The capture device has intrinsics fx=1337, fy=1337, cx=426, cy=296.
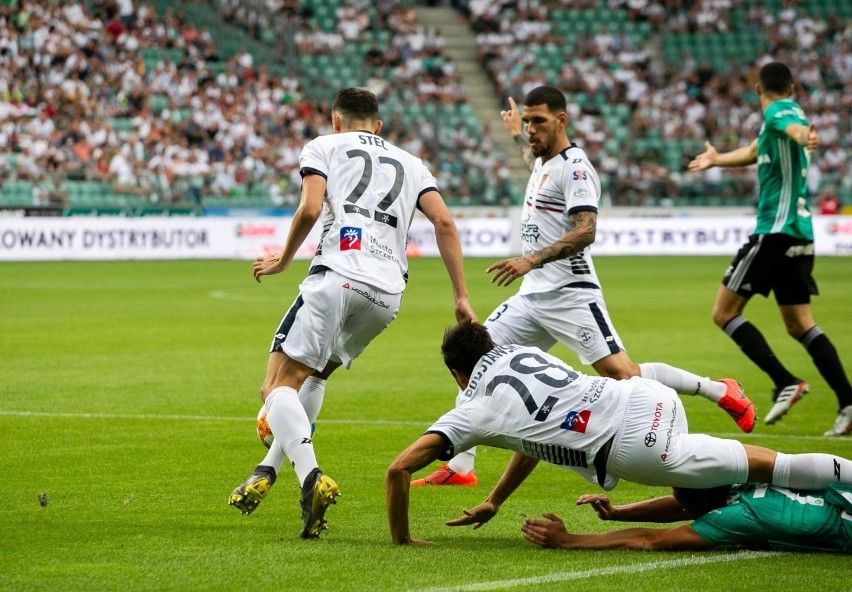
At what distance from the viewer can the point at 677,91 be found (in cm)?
4322

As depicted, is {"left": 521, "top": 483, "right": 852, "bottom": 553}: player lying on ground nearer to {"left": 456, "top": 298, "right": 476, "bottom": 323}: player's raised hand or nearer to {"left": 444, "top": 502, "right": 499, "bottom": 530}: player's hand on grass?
{"left": 444, "top": 502, "right": 499, "bottom": 530}: player's hand on grass

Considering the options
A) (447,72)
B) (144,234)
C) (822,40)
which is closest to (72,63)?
(144,234)

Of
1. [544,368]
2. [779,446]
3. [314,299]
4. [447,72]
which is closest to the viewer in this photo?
[544,368]

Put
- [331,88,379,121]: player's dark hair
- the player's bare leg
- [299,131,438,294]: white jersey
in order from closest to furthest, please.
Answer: [299,131,438,294]: white jersey < [331,88,379,121]: player's dark hair < the player's bare leg

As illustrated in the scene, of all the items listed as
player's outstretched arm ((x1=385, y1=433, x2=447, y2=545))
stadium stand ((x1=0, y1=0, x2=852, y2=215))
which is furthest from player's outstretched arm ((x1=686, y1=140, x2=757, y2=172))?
stadium stand ((x1=0, y1=0, x2=852, y2=215))

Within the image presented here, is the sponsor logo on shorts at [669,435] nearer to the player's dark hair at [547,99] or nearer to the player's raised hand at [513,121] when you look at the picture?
the player's dark hair at [547,99]

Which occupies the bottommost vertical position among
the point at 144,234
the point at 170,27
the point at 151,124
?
the point at 144,234

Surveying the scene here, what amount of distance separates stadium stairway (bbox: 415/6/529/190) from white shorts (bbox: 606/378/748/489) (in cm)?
3403

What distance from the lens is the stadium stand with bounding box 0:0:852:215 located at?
3397 centimetres

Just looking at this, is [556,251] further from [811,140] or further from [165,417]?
[165,417]

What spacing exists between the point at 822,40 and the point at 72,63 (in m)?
24.2

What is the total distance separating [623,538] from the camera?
20.0 feet

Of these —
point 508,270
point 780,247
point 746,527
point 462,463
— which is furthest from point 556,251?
point 780,247

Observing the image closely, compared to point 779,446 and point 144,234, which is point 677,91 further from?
point 779,446
